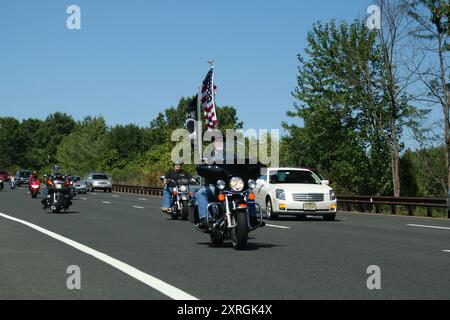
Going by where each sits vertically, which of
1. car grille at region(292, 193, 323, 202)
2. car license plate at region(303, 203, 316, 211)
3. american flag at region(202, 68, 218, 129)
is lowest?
car license plate at region(303, 203, 316, 211)

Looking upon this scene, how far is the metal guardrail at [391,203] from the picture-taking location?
27.2 m

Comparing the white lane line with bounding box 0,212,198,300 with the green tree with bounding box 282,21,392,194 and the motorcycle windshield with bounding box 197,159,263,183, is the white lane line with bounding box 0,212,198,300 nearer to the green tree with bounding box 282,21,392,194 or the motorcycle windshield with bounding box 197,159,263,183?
the motorcycle windshield with bounding box 197,159,263,183

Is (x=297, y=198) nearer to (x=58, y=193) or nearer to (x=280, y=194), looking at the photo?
(x=280, y=194)

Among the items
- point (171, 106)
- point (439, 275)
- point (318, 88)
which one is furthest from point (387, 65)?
point (171, 106)

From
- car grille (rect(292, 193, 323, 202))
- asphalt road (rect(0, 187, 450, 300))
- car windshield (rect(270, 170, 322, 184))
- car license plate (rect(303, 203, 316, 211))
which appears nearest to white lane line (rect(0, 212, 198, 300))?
asphalt road (rect(0, 187, 450, 300))

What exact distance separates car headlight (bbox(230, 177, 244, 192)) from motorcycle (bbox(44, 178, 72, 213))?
13.7 metres

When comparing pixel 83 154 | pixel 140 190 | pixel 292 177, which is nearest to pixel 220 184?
pixel 292 177

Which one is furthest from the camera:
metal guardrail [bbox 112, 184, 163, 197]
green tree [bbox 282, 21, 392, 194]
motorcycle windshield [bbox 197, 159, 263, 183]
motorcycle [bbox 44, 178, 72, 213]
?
metal guardrail [bbox 112, 184, 163, 197]

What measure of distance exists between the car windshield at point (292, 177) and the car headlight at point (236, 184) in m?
10.9

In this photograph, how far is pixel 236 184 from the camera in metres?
12.7

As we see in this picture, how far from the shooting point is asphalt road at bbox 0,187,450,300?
27.0 feet

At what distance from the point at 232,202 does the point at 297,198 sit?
9.60 m
